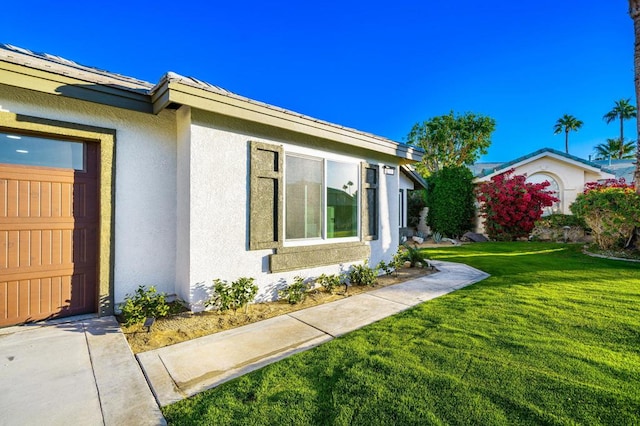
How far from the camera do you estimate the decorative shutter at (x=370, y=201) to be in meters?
6.57

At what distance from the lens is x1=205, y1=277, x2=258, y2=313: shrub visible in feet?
14.0

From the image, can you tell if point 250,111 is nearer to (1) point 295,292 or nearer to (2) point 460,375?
(1) point 295,292

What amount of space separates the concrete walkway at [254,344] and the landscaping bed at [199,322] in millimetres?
162

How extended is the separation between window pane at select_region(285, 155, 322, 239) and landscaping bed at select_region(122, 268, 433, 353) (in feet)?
4.14

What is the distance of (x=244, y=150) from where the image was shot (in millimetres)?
4734

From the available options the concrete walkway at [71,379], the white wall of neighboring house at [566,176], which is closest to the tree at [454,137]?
the white wall of neighboring house at [566,176]

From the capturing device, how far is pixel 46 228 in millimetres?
3801

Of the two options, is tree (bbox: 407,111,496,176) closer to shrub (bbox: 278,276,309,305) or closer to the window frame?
the window frame

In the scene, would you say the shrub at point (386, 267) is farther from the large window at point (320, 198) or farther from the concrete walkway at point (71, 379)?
the concrete walkway at point (71, 379)

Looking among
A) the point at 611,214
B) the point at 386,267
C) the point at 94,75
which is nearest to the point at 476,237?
the point at 611,214

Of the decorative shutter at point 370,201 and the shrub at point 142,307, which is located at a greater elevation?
the decorative shutter at point 370,201

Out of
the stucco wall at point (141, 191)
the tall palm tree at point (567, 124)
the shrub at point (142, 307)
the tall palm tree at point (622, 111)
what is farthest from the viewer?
the tall palm tree at point (622, 111)

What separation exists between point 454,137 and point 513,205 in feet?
43.9

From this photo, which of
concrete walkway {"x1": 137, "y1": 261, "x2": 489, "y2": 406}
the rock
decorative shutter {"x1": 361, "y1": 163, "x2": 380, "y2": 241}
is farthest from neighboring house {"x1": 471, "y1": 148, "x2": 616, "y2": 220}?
concrete walkway {"x1": 137, "y1": 261, "x2": 489, "y2": 406}
